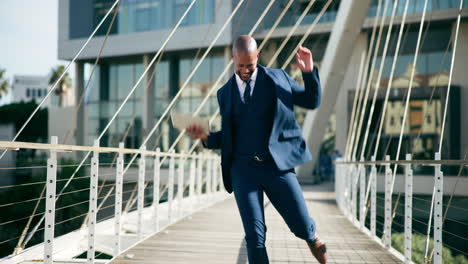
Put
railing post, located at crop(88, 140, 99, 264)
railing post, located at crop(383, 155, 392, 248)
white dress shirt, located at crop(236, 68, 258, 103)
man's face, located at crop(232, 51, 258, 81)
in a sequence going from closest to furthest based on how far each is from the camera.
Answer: man's face, located at crop(232, 51, 258, 81)
white dress shirt, located at crop(236, 68, 258, 103)
railing post, located at crop(88, 140, 99, 264)
railing post, located at crop(383, 155, 392, 248)

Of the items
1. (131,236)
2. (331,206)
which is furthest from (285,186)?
(331,206)

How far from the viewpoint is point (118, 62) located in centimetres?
3066

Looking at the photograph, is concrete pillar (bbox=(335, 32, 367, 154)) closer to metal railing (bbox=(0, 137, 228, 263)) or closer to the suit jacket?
metal railing (bbox=(0, 137, 228, 263))

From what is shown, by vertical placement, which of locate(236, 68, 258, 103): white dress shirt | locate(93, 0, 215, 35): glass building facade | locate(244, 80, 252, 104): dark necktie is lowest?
locate(244, 80, 252, 104): dark necktie

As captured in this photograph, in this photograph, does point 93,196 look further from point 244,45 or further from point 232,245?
point 232,245

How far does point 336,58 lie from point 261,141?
1134 centimetres

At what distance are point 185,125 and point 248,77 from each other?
1.54 ft

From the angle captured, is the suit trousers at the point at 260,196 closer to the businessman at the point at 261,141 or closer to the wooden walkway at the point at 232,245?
the businessman at the point at 261,141

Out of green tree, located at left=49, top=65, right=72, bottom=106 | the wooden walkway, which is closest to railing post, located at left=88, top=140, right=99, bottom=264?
the wooden walkway

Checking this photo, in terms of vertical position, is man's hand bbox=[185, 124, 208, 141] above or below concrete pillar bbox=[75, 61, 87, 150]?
below

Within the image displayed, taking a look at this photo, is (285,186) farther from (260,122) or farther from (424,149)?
(424,149)

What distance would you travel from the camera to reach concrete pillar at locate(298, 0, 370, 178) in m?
12.1

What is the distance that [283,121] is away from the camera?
270 cm

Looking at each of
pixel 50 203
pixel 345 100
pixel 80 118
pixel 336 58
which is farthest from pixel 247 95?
pixel 80 118
